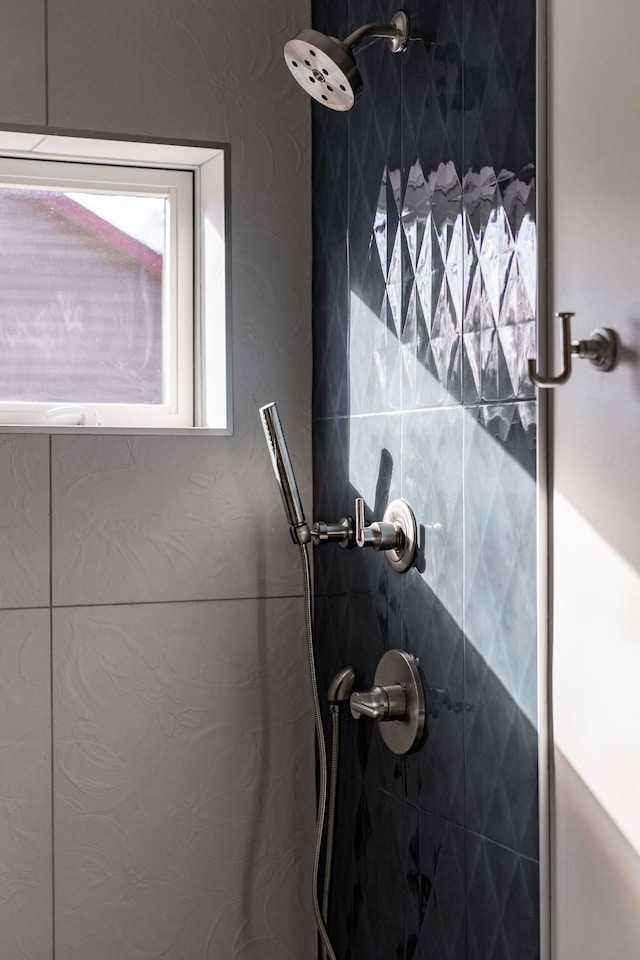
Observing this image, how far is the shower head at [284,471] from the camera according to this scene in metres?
1.61

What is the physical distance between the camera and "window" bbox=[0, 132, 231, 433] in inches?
73.4

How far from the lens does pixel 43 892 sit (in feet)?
5.57

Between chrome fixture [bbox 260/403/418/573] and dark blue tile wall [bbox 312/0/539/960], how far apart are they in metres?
0.03

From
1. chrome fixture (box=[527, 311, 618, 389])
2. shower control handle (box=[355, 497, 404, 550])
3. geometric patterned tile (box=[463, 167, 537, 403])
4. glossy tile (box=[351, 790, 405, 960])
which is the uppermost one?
geometric patterned tile (box=[463, 167, 537, 403])

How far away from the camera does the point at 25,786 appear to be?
1.69 metres

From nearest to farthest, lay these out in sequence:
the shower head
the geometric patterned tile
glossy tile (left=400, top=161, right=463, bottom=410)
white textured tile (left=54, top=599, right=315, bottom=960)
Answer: the geometric patterned tile < glossy tile (left=400, top=161, right=463, bottom=410) < the shower head < white textured tile (left=54, top=599, right=315, bottom=960)

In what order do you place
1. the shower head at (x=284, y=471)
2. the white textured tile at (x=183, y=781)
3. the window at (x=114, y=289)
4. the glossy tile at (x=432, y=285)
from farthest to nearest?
1. the window at (x=114, y=289)
2. the white textured tile at (x=183, y=781)
3. the shower head at (x=284, y=471)
4. the glossy tile at (x=432, y=285)

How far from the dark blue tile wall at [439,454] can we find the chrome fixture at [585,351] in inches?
4.9

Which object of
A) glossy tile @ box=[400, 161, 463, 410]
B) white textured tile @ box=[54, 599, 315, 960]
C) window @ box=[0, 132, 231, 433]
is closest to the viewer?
glossy tile @ box=[400, 161, 463, 410]

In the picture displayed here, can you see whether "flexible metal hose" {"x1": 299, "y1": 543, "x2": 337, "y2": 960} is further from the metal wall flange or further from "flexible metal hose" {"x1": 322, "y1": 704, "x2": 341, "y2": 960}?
the metal wall flange

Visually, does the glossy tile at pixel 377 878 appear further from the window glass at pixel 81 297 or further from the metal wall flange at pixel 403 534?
the window glass at pixel 81 297

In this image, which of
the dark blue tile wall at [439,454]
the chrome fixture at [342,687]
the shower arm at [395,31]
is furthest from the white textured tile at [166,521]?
the shower arm at [395,31]

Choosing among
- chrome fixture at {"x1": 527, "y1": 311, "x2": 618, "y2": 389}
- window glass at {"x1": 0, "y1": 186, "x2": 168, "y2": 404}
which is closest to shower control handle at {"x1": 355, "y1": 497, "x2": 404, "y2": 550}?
chrome fixture at {"x1": 527, "y1": 311, "x2": 618, "y2": 389}

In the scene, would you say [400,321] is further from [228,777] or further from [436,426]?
[228,777]
